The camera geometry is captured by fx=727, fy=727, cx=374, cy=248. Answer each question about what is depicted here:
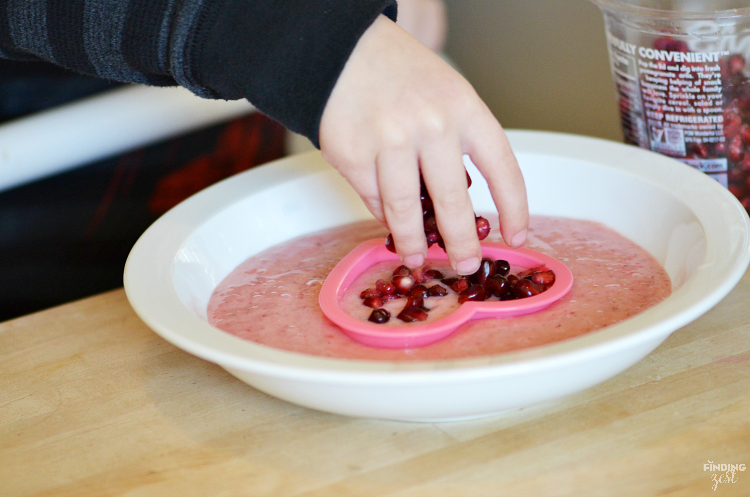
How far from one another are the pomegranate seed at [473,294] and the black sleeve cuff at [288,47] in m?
0.25

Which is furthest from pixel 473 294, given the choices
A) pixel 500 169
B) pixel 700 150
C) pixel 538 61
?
pixel 538 61

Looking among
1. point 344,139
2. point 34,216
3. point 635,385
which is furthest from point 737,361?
point 34,216

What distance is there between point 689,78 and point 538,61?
700 mm

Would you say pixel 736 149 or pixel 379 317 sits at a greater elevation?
pixel 736 149

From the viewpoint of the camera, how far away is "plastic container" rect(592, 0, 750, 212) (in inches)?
37.2

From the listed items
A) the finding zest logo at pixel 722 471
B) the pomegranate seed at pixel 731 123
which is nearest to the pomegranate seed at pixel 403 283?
the finding zest logo at pixel 722 471

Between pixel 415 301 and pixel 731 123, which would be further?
pixel 731 123

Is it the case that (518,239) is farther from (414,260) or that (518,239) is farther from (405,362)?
(405,362)

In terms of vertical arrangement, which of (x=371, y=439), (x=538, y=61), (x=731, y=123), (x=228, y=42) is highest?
(x=228, y=42)

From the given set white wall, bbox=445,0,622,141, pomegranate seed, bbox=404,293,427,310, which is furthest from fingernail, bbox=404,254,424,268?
white wall, bbox=445,0,622,141

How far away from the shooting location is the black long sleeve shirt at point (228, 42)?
0.70 m

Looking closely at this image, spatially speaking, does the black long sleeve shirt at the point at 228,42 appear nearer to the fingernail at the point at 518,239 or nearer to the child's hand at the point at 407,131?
the child's hand at the point at 407,131

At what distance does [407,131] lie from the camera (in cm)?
69

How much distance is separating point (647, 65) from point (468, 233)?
0.44m
